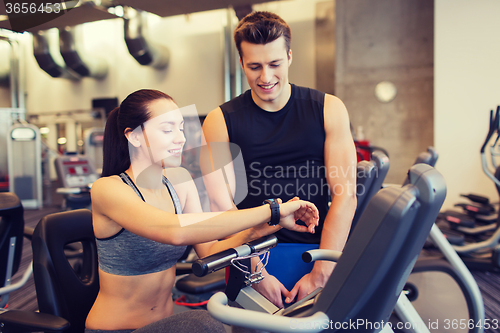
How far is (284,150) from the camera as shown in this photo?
4.15 feet

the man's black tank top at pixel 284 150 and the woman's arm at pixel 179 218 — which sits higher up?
the man's black tank top at pixel 284 150

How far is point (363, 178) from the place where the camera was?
1.75 metres

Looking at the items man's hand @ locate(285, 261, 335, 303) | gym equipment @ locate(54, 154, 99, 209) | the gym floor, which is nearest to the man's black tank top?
man's hand @ locate(285, 261, 335, 303)

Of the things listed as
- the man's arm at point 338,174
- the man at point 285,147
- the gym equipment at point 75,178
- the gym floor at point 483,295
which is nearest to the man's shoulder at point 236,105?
the man at point 285,147

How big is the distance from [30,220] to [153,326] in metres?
6.26

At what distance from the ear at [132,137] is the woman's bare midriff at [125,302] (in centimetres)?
42

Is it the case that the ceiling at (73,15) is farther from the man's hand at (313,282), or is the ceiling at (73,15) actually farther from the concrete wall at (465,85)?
the concrete wall at (465,85)

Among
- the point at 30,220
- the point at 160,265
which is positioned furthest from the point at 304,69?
the point at 160,265

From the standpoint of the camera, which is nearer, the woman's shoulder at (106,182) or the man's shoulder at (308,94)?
the woman's shoulder at (106,182)

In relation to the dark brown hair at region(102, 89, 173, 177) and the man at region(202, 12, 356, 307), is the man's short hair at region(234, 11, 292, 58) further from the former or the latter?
the dark brown hair at region(102, 89, 173, 177)

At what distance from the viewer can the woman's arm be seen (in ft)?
2.93

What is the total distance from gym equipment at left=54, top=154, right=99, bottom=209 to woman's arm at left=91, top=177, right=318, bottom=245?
12.4 ft

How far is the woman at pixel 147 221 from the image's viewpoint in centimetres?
90

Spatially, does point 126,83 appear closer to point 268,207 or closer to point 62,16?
point 62,16
